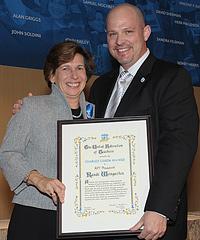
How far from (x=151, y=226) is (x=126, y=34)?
0.86 meters

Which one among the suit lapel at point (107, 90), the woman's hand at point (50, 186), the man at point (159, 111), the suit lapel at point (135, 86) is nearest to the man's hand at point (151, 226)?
the man at point (159, 111)

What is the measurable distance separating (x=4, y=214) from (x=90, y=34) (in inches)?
Answer: 57.6

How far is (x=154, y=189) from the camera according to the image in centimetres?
219

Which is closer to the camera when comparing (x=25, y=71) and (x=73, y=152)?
(x=73, y=152)

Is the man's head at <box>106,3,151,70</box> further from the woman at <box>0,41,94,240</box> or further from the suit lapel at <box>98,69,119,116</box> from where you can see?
the woman at <box>0,41,94,240</box>

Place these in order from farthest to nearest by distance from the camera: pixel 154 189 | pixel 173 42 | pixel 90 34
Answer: pixel 173 42 → pixel 90 34 → pixel 154 189

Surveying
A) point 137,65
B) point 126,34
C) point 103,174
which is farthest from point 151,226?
point 126,34

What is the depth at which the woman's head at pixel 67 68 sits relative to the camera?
8.29ft

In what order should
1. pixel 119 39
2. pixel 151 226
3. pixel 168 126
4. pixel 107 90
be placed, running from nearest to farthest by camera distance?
1. pixel 151 226
2. pixel 168 126
3. pixel 119 39
4. pixel 107 90

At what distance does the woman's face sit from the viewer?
100.0 inches

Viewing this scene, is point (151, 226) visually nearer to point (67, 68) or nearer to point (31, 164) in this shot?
point (31, 164)

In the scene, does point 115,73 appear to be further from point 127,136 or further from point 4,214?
point 4,214

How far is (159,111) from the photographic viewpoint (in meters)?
2.31

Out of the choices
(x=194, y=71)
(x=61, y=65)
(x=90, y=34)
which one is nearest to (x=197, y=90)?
(x=194, y=71)
